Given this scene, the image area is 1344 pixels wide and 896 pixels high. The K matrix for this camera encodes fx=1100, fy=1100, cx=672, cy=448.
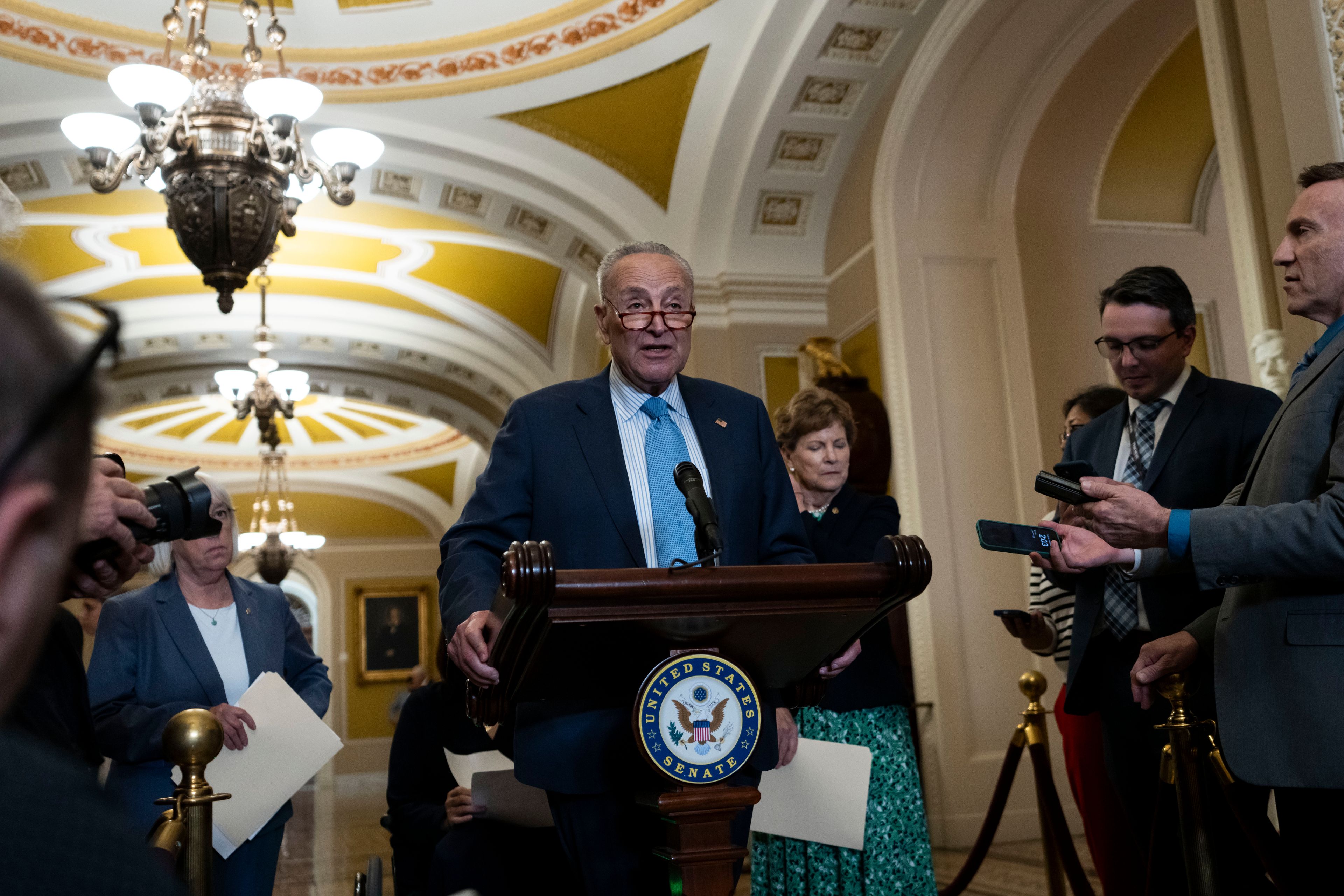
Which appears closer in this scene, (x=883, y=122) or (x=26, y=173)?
(x=883, y=122)

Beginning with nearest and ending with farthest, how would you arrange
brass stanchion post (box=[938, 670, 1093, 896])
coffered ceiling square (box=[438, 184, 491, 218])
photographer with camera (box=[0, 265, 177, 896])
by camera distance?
photographer with camera (box=[0, 265, 177, 896])
brass stanchion post (box=[938, 670, 1093, 896])
coffered ceiling square (box=[438, 184, 491, 218])

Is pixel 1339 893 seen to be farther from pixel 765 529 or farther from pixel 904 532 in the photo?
pixel 904 532

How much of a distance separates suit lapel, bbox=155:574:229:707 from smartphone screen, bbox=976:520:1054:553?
190 cm

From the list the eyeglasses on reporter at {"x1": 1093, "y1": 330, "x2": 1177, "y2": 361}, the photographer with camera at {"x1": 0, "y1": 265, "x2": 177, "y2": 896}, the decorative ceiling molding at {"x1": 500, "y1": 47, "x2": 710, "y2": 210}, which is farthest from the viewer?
the decorative ceiling molding at {"x1": 500, "y1": 47, "x2": 710, "y2": 210}


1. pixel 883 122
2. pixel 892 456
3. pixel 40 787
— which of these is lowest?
pixel 40 787

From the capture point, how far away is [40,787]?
1.45 feet

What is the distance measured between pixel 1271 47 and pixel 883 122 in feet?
11.6

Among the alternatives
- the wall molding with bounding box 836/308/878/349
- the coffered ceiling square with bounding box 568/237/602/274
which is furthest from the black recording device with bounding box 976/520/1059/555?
the coffered ceiling square with bounding box 568/237/602/274

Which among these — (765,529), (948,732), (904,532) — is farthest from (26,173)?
(765,529)

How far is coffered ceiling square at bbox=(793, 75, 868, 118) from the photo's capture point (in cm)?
646

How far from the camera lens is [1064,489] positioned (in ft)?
5.95

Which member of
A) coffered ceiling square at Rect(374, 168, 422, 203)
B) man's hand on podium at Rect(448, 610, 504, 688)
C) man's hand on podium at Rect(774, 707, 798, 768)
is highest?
coffered ceiling square at Rect(374, 168, 422, 203)

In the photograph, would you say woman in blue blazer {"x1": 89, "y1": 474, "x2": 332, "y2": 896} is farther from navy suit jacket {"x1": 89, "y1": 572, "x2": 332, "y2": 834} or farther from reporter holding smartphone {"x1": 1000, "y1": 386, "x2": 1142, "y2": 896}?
reporter holding smartphone {"x1": 1000, "y1": 386, "x2": 1142, "y2": 896}

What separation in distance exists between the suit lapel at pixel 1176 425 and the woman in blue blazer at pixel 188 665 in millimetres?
2046
